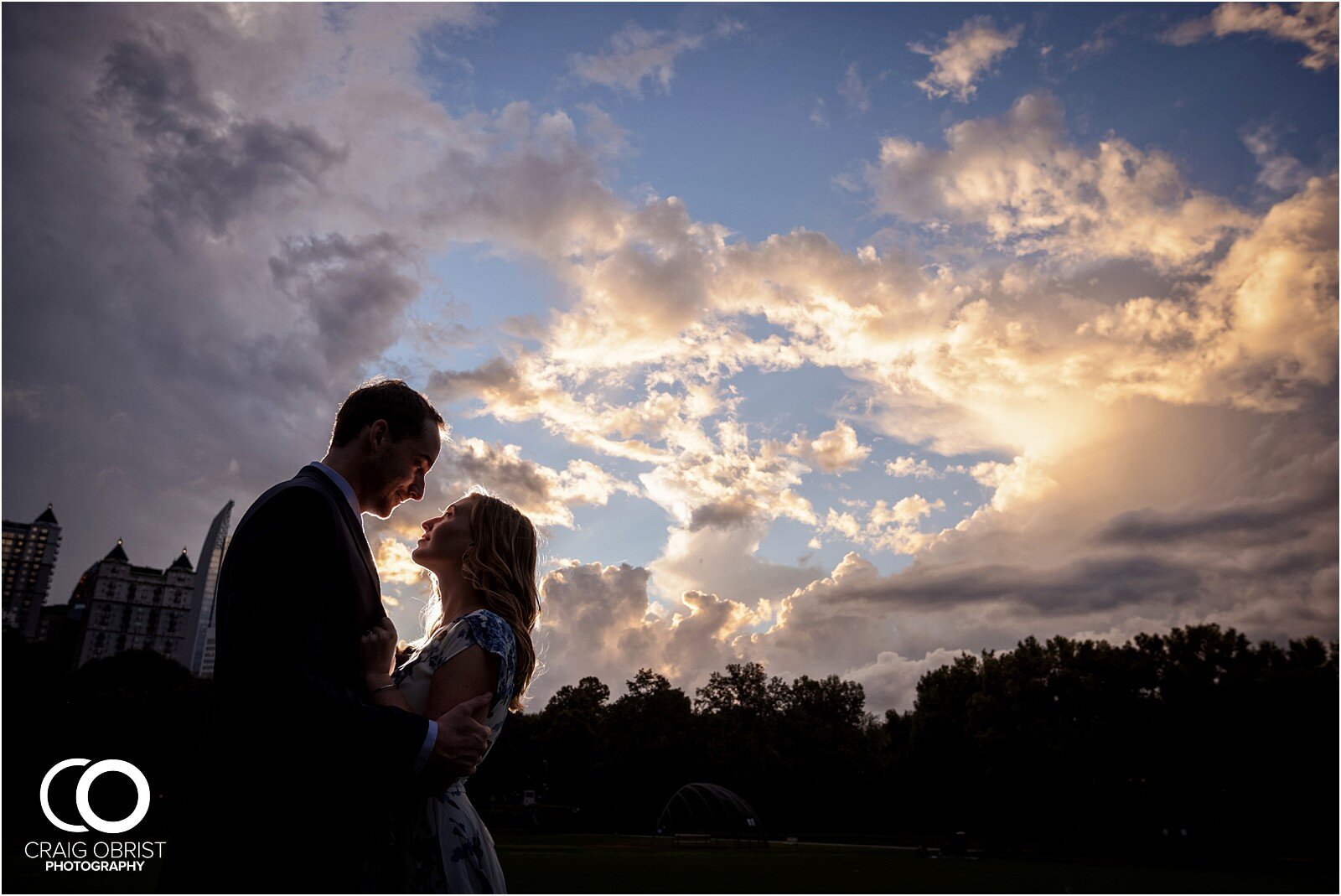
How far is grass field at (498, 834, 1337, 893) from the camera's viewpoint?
24391mm

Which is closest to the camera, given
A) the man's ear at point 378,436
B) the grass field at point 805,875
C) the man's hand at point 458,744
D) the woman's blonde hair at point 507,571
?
the man's hand at point 458,744

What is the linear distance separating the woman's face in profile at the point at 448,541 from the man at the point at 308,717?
979 millimetres

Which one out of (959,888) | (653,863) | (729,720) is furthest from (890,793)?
(959,888)

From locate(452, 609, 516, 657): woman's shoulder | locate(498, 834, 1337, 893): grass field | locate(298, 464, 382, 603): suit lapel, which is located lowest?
locate(498, 834, 1337, 893): grass field

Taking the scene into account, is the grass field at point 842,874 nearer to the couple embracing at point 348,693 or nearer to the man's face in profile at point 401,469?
the couple embracing at point 348,693

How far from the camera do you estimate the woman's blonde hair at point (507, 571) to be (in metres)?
4.31

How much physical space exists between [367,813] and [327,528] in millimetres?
1146

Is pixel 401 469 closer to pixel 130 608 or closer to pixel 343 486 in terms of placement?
pixel 343 486

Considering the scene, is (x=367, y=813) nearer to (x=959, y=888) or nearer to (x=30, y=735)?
(x=959, y=888)

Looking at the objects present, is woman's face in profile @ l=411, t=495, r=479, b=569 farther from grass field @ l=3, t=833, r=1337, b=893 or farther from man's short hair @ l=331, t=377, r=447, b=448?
grass field @ l=3, t=833, r=1337, b=893

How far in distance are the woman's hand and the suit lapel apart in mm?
218

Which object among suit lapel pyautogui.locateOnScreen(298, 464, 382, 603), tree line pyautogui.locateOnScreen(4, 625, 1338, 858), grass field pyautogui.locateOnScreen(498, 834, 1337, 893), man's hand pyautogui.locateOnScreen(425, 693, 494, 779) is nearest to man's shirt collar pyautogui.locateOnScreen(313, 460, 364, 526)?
suit lapel pyautogui.locateOnScreen(298, 464, 382, 603)

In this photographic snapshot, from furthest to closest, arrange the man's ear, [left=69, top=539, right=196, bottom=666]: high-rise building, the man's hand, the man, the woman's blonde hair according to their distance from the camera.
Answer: [left=69, top=539, right=196, bottom=666]: high-rise building
the woman's blonde hair
the man's ear
the man's hand
the man

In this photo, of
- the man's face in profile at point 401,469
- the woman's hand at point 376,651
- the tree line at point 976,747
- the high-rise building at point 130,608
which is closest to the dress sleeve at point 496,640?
the woman's hand at point 376,651
